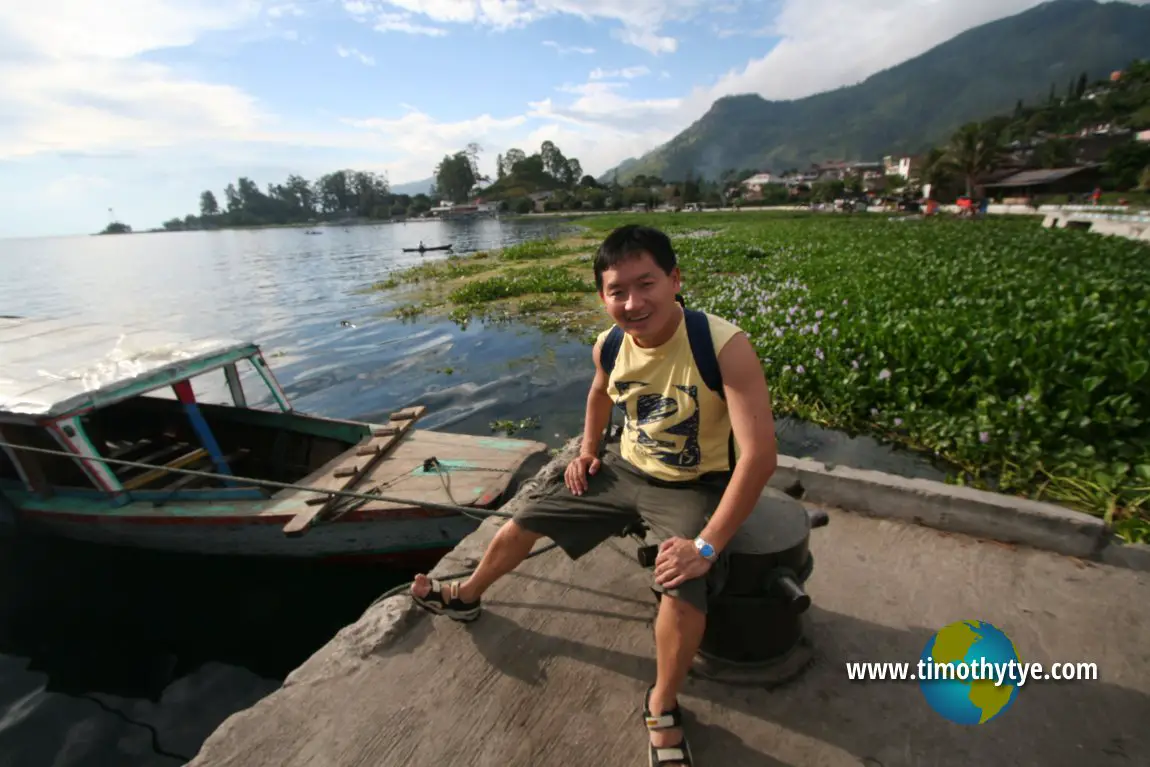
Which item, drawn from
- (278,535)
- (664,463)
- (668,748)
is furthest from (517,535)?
(278,535)

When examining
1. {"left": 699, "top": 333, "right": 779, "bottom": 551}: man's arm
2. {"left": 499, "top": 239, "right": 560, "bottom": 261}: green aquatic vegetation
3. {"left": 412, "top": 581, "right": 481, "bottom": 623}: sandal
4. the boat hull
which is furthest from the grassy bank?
{"left": 499, "top": 239, "right": 560, "bottom": 261}: green aquatic vegetation

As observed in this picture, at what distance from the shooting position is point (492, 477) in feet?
17.1

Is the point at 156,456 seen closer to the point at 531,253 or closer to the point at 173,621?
the point at 173,621

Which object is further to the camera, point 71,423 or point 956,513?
point 71,423

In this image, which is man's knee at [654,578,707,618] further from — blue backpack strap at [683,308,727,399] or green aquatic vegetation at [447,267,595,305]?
green aquatic vegetation at [447,267,595,305]

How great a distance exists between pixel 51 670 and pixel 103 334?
377 cm

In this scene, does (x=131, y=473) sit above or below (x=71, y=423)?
below

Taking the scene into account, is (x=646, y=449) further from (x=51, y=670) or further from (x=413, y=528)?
(x=51, y=670)

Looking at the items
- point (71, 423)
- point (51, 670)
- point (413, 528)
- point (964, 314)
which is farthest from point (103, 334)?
point (964, 314)

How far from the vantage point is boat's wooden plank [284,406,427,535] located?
468cm

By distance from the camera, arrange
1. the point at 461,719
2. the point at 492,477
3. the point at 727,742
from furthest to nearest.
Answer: the point at 492,477 < the point at 461,719 < the point at 727,742

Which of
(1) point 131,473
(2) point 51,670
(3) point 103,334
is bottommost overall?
(2) point 51,670

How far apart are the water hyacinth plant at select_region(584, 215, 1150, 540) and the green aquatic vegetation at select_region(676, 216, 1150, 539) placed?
0.02m

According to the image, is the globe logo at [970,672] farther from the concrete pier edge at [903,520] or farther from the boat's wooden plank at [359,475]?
the boat's wooden plank at [359,475]
